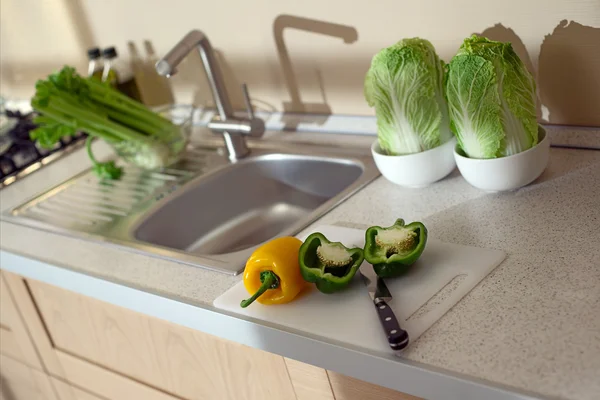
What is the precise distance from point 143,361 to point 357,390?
50 centimetres

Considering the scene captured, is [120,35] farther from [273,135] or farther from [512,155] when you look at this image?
[512,155]

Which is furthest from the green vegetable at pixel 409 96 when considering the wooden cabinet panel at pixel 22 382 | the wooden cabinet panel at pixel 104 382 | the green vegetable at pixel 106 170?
the wooden cabinet panel at pixel 22 382

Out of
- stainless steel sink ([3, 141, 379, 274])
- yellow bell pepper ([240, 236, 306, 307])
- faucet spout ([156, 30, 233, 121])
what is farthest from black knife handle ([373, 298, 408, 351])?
faucet spout ([156, 30, 233, 121])

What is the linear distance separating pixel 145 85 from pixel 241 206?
0.58 m

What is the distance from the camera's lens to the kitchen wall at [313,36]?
1.14 meters

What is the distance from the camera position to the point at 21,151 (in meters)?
1.89

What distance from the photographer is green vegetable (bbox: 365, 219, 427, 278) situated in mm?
917

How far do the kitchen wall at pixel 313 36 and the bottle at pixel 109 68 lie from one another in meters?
0.09

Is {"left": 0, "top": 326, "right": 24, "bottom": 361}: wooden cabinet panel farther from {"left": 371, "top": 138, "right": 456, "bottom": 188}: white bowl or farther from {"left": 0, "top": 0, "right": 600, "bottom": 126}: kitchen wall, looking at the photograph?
{"left": 371, "top": 138, "right": 456, "bottom": 188}: white bowl

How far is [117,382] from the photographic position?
1340 millimetres

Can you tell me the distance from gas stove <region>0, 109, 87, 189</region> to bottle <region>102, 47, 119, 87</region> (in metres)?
0.20

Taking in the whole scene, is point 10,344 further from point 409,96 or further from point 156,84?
point 409,96

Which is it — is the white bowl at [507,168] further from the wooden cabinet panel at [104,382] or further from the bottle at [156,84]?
the bottle at [156,84]

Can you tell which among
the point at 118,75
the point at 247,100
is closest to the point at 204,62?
the point at 247,100
